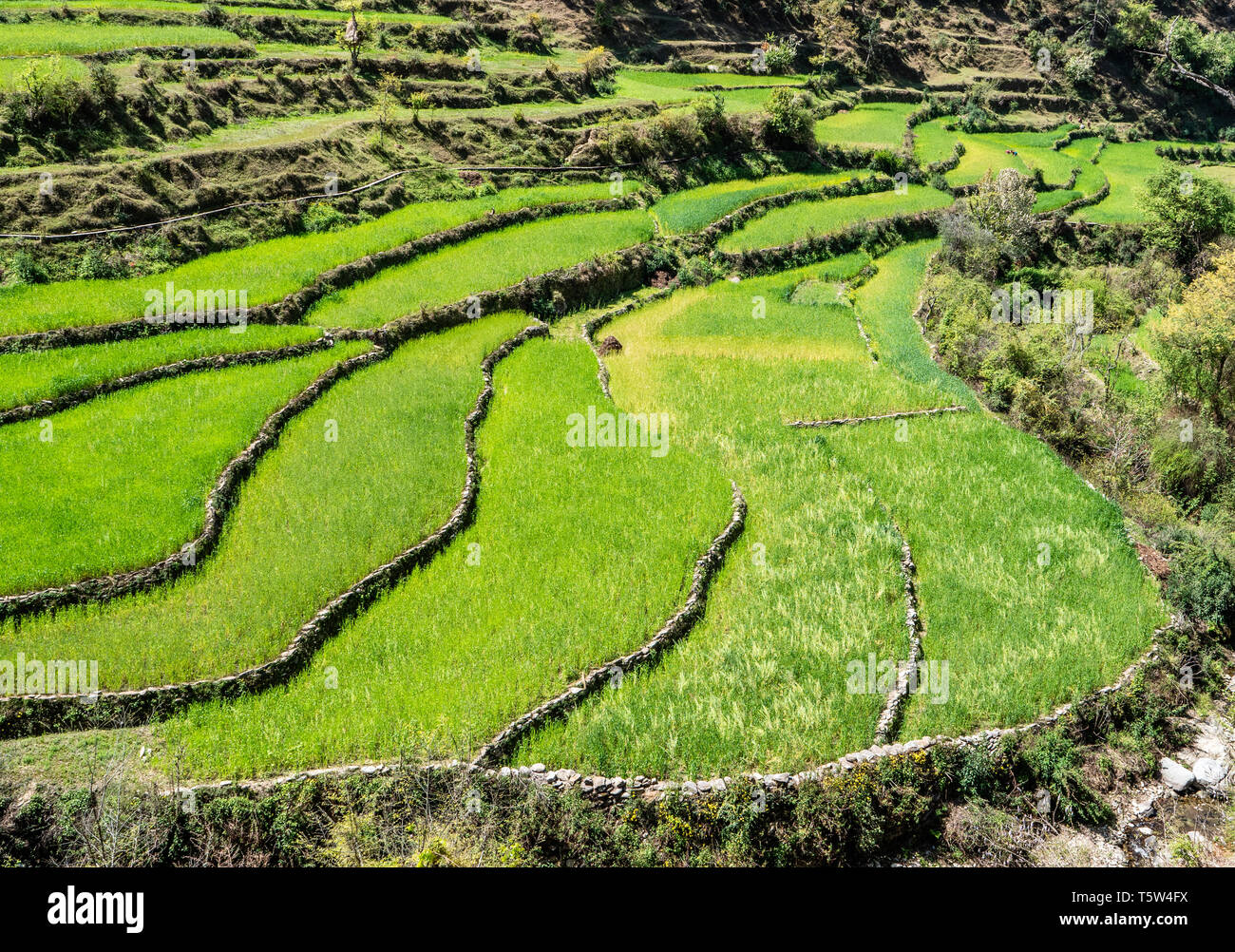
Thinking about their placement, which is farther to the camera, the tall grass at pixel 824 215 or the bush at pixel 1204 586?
the tall grass at pixel 824 215

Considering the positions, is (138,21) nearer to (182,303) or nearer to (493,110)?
(493,110)

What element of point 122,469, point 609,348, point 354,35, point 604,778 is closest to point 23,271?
point 122,469

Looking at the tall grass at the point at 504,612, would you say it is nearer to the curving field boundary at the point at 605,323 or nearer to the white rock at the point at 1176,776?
the curving field boundary at the point at 605,323

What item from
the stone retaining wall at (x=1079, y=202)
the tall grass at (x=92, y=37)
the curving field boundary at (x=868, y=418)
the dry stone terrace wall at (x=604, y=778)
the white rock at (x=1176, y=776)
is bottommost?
the white rock at (x=1176, y=776)

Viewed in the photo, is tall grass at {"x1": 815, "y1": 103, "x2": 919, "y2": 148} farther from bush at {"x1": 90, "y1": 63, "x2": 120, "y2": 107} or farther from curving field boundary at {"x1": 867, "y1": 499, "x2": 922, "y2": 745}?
curving field boundary at {"x1": 867, "y1": 499, "x2": 922, "y2": 745}

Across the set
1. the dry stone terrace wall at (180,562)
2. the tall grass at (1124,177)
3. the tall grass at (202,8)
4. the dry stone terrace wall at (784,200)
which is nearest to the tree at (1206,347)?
the dry stone terrace wall at (784,200)

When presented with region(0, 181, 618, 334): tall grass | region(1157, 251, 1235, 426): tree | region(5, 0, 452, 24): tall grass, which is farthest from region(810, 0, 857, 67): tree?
region(1157, 251, 1235, 426): tree

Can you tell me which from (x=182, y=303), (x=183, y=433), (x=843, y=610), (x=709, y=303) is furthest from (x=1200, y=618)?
(x=182, y=303)
